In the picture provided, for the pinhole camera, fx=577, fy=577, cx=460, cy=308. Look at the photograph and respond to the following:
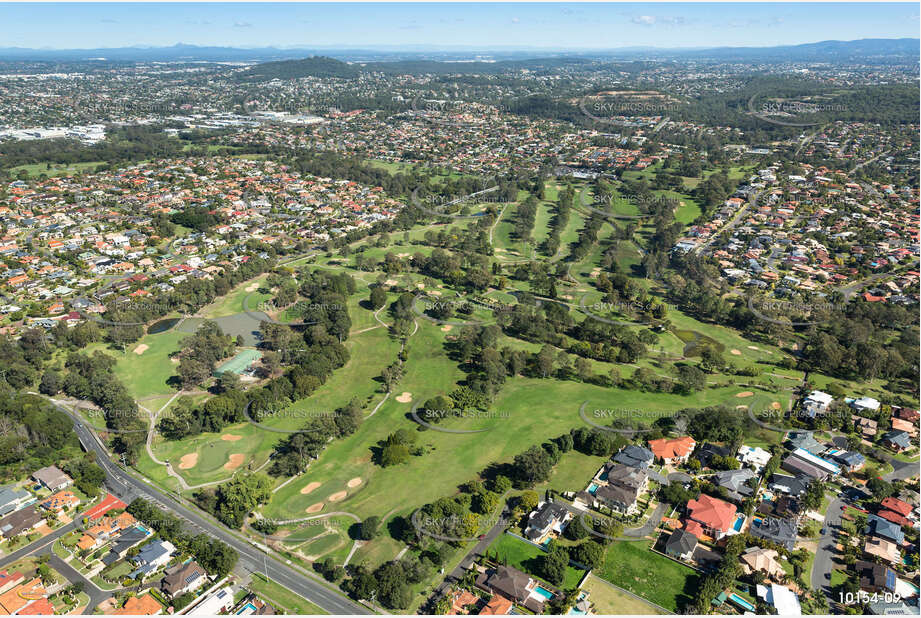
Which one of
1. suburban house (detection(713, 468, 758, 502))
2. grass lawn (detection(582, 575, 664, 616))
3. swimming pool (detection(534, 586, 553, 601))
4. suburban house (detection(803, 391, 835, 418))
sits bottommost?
grass lawn (detection(582, 575, 664, 616))

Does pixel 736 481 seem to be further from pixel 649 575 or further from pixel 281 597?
pixel 281 597

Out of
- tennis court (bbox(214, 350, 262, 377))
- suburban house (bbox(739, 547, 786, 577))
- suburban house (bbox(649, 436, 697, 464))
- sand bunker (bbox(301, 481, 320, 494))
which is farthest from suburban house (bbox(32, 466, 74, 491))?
suburban house (bbox(739, 547, 786, 577))

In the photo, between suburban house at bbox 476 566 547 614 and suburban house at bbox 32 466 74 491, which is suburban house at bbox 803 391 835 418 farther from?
suburban house at bbox 32 466 74 491

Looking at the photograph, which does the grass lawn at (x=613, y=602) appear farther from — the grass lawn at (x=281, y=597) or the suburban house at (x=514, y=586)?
the grass lawn at (x=281, y=597)

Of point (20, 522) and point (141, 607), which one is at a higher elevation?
point (20, 522)

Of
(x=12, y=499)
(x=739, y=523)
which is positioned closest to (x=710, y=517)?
(x=739, y=523)

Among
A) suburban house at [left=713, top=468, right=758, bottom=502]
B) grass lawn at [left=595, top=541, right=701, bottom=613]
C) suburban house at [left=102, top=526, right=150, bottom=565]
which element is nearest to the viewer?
grass lawn at [left=595, top=541, right=701, bottom=613]

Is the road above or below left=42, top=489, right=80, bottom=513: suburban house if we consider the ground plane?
below
